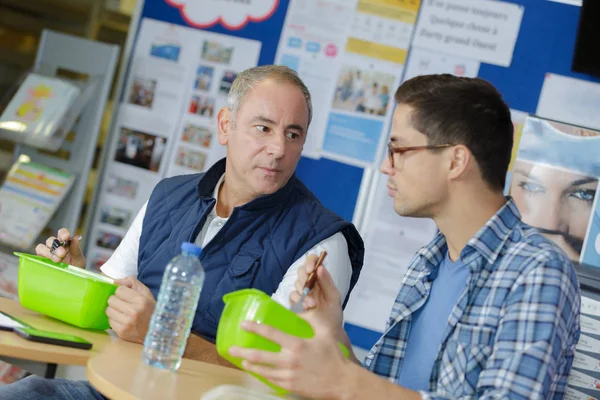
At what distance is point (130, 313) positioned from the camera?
1.83m

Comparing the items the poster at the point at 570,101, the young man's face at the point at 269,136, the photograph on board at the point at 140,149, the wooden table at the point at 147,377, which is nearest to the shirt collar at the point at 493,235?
the wooden table at the point at 147,377

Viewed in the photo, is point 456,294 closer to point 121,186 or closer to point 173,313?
point 173,313

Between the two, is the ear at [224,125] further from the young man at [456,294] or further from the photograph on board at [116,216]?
the photograph on board at [116,216]

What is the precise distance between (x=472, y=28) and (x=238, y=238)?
186cm

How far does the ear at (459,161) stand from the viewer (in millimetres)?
1881

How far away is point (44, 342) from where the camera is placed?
167cm

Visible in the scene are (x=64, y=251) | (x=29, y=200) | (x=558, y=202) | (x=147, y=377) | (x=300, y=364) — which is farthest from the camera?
(x=29, y=200)

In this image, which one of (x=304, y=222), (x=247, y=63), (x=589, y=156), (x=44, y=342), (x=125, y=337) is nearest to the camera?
(x=44, y=342)

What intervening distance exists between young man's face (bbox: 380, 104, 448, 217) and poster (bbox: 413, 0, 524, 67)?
5.77 feet

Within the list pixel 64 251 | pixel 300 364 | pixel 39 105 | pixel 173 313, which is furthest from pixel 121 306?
pixel 39 105

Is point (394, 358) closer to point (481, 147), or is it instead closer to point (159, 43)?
point (481, 147)

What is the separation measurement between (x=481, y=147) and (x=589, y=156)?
1589mm

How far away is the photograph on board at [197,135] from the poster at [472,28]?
3.61 ft

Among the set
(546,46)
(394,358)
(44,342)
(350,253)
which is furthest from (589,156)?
(44,342)
